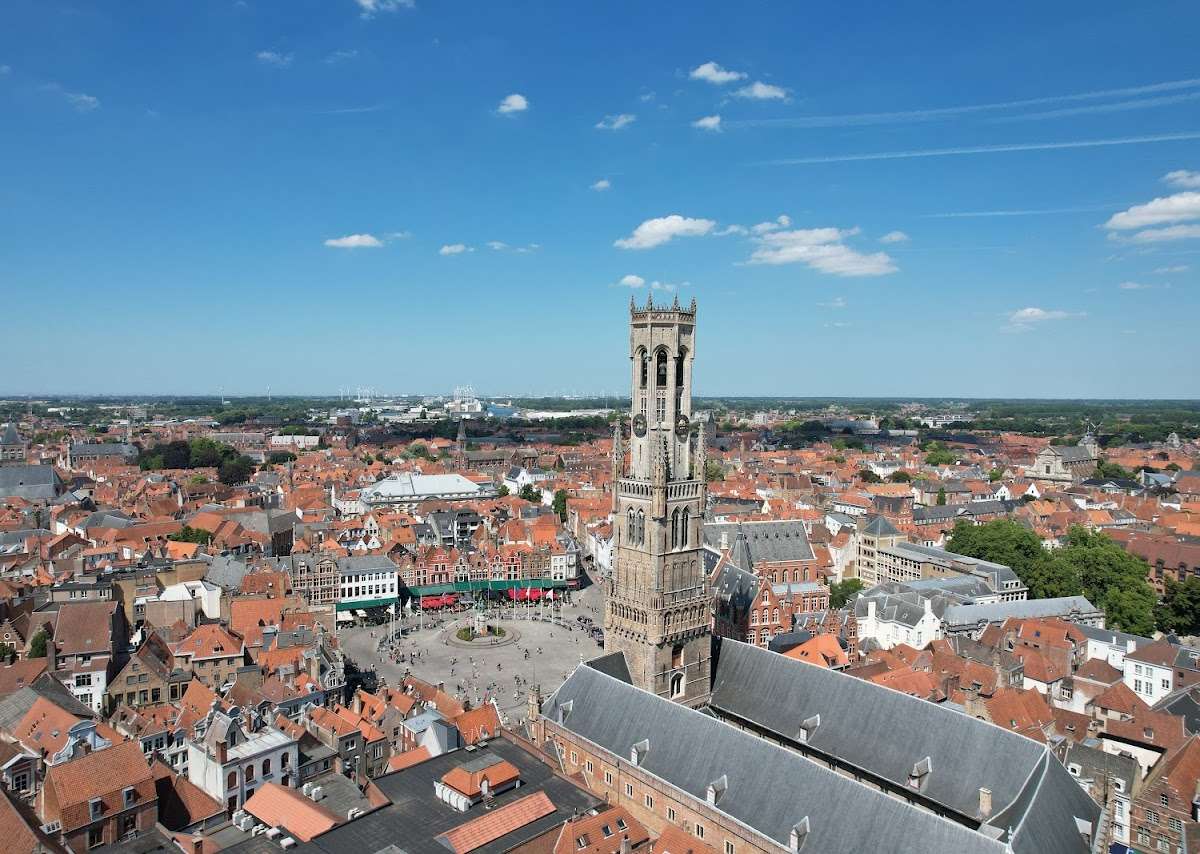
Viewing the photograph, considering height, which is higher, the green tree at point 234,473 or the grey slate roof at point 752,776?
the grey slate roof at point 752,776

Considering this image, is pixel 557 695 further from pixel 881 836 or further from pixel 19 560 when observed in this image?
pixel 19 560

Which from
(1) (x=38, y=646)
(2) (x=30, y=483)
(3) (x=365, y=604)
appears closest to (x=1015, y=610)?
(3) (x=365, y=604)

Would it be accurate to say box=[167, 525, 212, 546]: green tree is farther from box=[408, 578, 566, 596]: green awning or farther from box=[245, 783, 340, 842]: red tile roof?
box=[245, 783, 340, 842]: red tile roof

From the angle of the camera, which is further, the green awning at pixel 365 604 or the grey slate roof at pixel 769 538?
the grey slate roof at pixel 769 538

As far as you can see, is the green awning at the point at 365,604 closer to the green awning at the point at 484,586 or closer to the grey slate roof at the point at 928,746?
the green awning at the point at 484,586

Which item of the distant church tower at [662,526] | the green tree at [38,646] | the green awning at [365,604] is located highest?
the distant church tower at [662,526]

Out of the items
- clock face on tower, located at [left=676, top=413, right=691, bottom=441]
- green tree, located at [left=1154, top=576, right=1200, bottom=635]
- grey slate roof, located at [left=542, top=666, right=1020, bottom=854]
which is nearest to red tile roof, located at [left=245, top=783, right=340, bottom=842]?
grey slate roof, located at [left=542, top=666, right=1020, bottom=854]

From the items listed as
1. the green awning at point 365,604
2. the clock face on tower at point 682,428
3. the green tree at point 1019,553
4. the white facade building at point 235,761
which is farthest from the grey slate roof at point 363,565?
the green tree at point 1019,553
